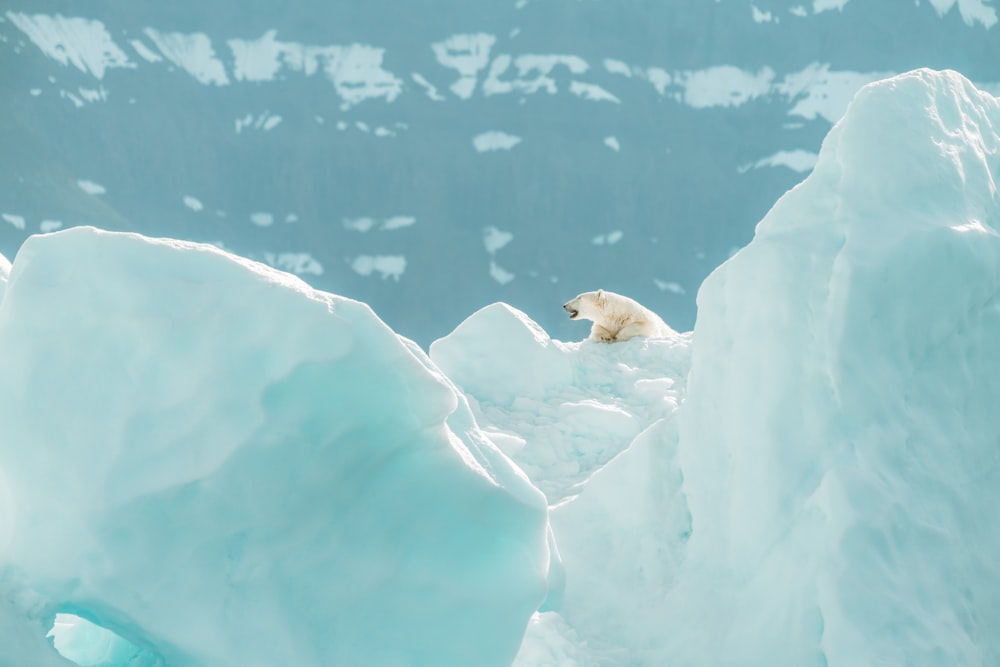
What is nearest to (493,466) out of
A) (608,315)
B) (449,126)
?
(608,315)

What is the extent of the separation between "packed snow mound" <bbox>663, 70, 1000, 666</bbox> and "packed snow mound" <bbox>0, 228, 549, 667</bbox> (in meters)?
1.14

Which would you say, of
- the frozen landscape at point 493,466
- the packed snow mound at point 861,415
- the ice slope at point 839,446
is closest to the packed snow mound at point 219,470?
the frozen landscape at point 493,466

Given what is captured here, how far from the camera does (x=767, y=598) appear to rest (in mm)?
3500

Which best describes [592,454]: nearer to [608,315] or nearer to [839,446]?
[608,315]

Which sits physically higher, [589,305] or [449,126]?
[589,305]

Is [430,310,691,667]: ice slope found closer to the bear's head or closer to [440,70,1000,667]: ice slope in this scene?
[440,70,1000,667]: ice slope

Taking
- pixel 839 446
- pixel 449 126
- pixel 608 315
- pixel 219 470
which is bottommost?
pixel 449 126

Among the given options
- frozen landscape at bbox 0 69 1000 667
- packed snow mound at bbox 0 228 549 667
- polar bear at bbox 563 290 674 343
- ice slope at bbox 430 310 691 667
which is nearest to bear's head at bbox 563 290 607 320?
polar bear at bbox 563 290 674 343

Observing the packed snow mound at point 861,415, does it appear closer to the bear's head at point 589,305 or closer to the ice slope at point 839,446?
the ice slope at point 839,446

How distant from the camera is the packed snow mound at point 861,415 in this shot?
3143 millimetres

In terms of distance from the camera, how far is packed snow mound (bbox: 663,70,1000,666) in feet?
10.3

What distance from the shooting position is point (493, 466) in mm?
3172

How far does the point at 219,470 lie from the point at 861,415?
7.10ft

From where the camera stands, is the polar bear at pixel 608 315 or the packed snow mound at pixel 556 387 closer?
the packed snow mound at pixel 556 387
